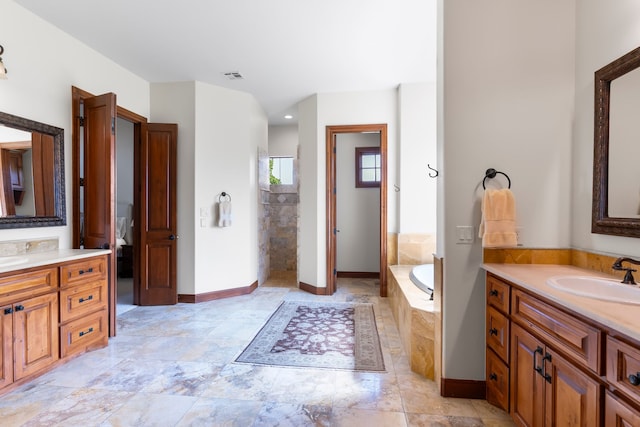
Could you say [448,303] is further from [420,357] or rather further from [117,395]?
[117,395]

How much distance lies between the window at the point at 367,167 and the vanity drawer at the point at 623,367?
4471 millimetres

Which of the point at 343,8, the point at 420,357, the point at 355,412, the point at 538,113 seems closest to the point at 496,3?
the point at 538,113

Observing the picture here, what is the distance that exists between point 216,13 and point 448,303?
9.68ft

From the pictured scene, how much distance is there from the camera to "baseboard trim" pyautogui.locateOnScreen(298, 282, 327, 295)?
438cm

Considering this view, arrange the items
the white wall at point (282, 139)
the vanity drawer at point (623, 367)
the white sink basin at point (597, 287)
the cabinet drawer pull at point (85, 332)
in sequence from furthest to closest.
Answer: the white wall at point (282, 139), the cabinet drawer pull at point (85, 332), the white sink basin at point (597, 287), the vanity drawer at point (623, 367)

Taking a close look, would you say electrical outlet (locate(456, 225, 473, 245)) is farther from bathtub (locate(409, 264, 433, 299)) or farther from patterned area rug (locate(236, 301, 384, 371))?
patterned area rug (locate(236, 301, 384, 371))

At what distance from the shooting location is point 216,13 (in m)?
2.62

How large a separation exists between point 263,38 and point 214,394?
3093mm

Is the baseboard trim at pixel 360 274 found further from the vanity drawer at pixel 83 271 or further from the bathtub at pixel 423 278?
the vanity drawer at pixel 83 271

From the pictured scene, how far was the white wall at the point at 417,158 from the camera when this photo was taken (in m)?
4.01

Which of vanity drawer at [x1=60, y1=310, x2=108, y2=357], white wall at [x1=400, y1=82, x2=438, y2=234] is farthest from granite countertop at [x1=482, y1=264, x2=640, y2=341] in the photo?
vanity drawer at [x1=60, y1=310, x2=108, y2=357]

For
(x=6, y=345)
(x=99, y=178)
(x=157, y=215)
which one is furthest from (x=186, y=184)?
(x=6, y=345)

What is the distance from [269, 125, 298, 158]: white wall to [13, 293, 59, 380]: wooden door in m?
4.38

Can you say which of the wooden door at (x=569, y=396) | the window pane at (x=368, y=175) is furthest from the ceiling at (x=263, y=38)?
the wooden door at (x=569, y=396)
